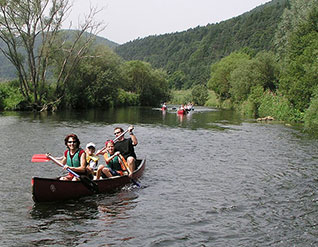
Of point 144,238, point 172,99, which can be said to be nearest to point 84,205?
point 144,238

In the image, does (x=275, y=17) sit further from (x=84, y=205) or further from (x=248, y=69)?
(x=84, y=205)

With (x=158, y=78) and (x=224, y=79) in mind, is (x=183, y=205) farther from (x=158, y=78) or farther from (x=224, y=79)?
(x=158, y=78)

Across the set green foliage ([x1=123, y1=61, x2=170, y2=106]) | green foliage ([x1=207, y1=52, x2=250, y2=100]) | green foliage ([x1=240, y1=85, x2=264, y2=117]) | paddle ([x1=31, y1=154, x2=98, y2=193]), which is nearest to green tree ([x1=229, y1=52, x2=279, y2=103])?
green foliage ([x1=240, y1=85, x2=264, y2=117])

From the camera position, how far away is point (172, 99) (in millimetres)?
93188

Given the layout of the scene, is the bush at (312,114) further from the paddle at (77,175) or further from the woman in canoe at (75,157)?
the woman in canoe at (75,157)

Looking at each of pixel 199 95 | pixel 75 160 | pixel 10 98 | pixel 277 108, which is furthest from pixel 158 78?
pixel 75 160

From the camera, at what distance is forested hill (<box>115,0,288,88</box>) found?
132 m

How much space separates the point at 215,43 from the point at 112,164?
15579cm

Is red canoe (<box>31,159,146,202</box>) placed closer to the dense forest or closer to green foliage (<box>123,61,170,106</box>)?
the dense forest

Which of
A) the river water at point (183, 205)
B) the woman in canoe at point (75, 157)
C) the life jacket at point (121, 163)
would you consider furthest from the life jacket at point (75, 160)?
the life jacket at point (121, 163)

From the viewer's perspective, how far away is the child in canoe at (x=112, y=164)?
33.1 feet

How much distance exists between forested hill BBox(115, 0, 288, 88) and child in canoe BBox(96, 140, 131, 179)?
109 m

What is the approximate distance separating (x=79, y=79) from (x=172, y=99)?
45.5 m

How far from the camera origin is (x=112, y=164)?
1070cm
